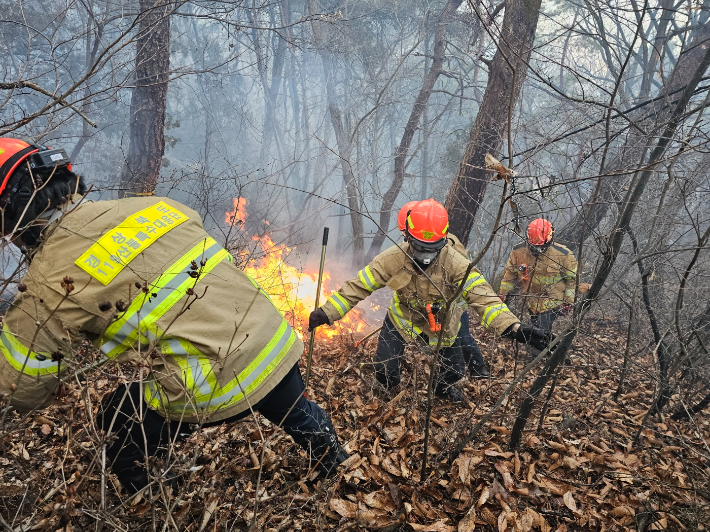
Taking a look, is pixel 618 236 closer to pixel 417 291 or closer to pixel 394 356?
pixel 417 291

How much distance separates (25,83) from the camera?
2.00 meters

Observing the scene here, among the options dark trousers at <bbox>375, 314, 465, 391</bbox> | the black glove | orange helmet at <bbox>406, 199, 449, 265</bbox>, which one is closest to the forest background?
dark trousers at <bbox>375, 314, 465, 391</bbox>

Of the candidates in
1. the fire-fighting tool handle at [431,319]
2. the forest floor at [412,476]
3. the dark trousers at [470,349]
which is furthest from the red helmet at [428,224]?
the dark trousers at [470,349]

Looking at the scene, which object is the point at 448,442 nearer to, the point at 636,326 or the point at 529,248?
the point at 529,248

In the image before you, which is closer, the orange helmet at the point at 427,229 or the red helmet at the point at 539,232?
the orange helmet at the point at 427,229

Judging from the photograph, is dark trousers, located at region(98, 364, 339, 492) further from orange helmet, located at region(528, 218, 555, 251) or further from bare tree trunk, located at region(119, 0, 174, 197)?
bare tree trunk, located at region(119, 0, 174, 197)

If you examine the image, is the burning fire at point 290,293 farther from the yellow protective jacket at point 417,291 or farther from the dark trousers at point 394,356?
the yellow protective jacket at point 417,291

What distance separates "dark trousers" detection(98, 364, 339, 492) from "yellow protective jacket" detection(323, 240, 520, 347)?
1.26 metres

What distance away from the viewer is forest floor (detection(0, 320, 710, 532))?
243 cm

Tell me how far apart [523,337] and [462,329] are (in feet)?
4.68

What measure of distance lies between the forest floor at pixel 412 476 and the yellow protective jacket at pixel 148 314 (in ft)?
0.83

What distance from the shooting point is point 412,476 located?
291 cm

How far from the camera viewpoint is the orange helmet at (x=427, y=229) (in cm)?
388

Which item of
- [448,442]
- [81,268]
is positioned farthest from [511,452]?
[81,268]
